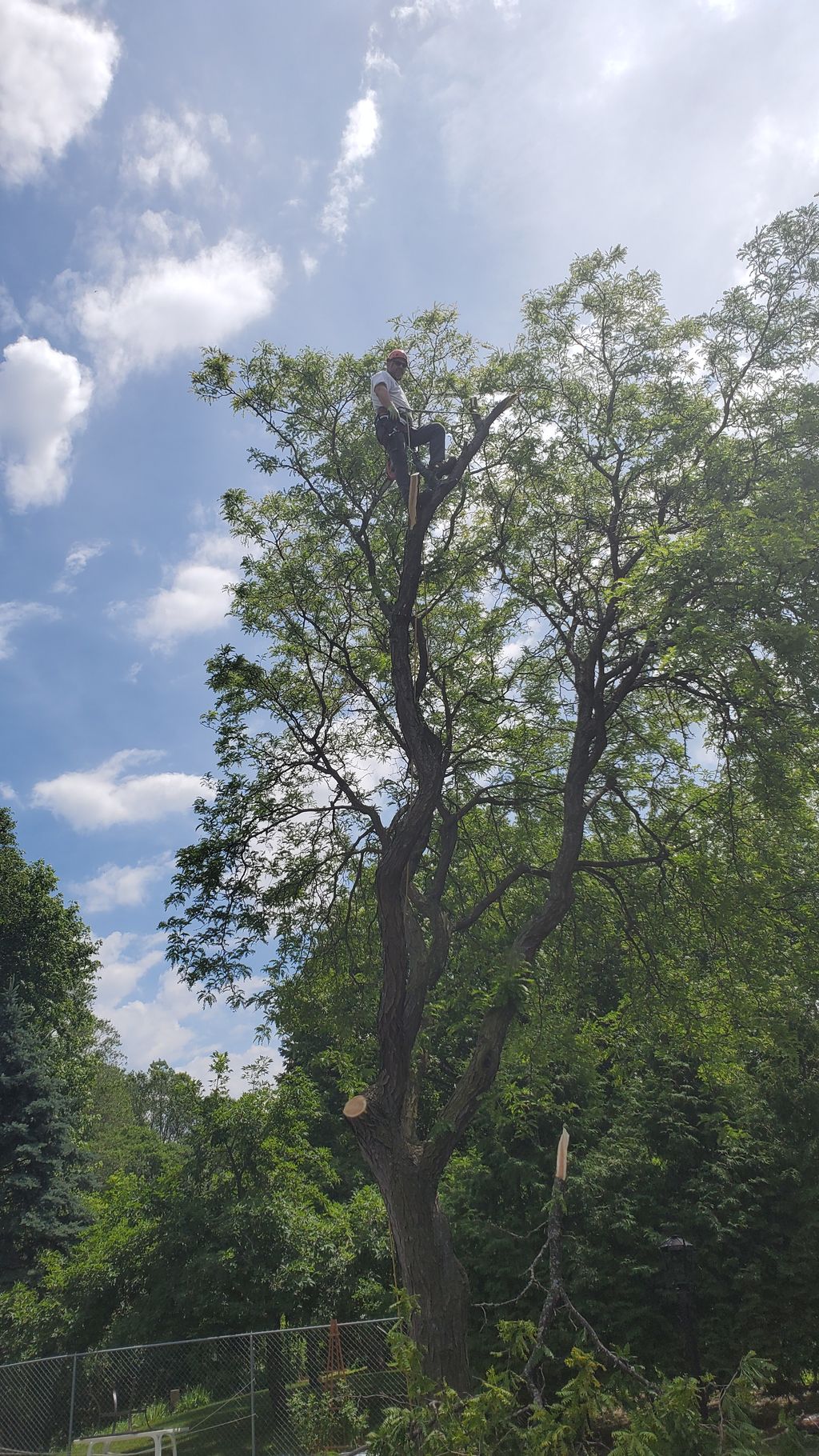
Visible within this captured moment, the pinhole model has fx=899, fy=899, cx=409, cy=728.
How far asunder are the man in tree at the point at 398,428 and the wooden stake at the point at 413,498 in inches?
27.1

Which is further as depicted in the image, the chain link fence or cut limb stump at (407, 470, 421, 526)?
the chain link fence

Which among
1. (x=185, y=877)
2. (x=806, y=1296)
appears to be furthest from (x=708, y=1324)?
(x=185, y=877)

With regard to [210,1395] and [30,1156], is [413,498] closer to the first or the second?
[210,1395]

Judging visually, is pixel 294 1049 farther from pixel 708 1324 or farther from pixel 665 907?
pixel 665 907

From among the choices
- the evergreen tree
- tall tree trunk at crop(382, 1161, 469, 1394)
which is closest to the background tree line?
tall tree trunk at crop(382, 1161, 469, 1394)

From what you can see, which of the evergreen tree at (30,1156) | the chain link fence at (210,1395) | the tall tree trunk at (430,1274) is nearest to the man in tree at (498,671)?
the tall tree trunk at (430,1274)

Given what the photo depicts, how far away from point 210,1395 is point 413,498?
1167 cm

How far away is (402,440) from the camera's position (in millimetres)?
8648

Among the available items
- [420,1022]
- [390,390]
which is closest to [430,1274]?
[420,1022]

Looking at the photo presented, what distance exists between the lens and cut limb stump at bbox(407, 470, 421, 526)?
25.1 feet

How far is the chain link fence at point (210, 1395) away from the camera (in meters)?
11.3

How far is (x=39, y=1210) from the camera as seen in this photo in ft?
82.4

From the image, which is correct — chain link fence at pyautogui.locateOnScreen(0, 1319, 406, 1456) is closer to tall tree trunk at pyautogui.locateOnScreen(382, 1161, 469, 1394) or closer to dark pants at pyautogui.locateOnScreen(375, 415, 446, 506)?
tall tree trunk at pyautogui.locateOnScreen(382, 1161, 469, 1394)

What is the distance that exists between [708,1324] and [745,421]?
490 inches
